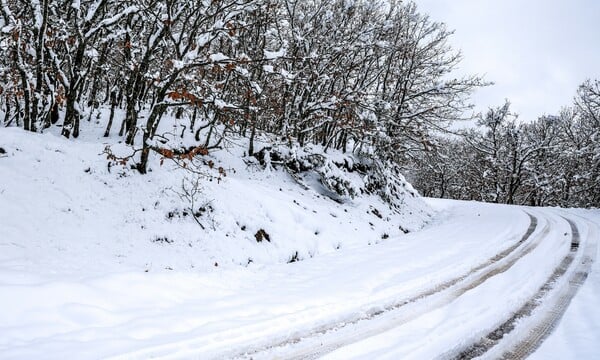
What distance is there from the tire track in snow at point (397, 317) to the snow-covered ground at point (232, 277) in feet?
0.07

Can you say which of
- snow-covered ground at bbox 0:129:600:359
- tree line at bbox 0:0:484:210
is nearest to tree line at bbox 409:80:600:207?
tree line at bbox 0:0:484:210

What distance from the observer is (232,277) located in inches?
245

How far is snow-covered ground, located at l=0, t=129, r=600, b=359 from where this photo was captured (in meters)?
3.73

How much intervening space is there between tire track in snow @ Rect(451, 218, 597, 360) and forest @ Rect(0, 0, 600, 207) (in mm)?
5952

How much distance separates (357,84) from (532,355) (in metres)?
15.0

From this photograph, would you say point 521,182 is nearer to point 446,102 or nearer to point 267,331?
point 446,102

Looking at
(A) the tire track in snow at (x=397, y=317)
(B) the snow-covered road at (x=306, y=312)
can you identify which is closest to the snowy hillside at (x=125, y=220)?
(B) the snow-covered road at (x=306, y=312)

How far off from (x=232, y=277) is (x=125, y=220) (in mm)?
2740

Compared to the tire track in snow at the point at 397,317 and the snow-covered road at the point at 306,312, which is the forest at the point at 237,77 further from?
the tire track in snow at the point at 397,317

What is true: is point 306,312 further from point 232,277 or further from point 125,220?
point 125,220

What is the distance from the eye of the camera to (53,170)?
23.8 feet

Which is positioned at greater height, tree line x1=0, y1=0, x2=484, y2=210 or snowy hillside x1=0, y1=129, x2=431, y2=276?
tree line x1=0, y1=0, x2=484, y2=210

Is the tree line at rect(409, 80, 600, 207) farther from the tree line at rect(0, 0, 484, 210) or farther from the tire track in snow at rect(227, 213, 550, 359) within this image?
the tire track in snow at rect(227, 213, 550, 359)

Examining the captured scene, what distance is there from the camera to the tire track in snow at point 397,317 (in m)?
3.62
